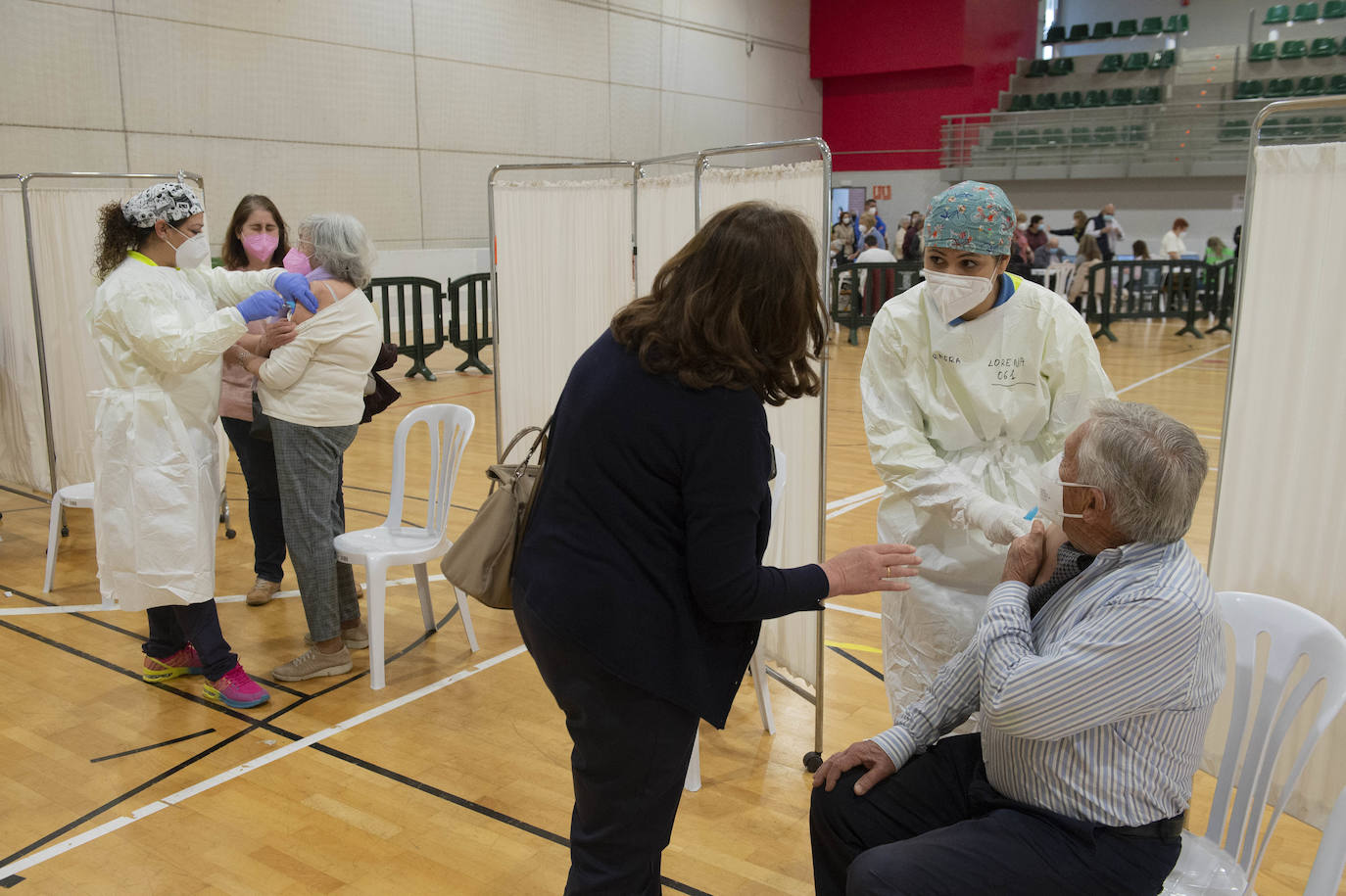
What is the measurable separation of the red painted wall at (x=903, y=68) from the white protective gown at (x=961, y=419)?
1771cm

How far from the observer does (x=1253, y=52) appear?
1855 centimetres

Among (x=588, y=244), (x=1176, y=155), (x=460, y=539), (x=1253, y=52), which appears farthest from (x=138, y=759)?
(x=1253, y=52)

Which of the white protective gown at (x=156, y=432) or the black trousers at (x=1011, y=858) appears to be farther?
the white protective gown at (x=156, y=432)

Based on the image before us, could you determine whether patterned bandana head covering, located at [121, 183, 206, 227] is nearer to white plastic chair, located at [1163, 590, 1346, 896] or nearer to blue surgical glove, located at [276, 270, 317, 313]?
blue surgical glove, located at [276, 270, 317, 313]

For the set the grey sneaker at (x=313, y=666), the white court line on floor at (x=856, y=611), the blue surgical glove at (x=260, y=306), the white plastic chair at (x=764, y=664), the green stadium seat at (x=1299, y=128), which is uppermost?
the green stadium seat at (x=1299, y=128)

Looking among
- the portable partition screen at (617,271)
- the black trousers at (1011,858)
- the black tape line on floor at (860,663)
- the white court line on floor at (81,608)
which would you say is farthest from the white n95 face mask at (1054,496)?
the white court line on floor at (81,608)

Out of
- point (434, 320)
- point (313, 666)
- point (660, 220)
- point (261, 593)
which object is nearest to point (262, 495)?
point (261, 593)

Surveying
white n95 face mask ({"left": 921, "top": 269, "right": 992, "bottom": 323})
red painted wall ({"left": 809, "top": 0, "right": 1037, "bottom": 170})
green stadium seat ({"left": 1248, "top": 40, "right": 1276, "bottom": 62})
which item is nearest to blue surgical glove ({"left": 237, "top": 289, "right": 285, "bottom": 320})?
white n95 face mask ({"left": 921, "top": 269, "right": 992, "bottom": 323})

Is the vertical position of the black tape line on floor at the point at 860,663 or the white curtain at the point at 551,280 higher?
the white curtain at the point at 551,280

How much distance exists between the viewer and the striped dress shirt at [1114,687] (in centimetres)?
156

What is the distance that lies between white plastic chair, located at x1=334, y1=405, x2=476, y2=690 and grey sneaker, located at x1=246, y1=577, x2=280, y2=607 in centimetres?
73

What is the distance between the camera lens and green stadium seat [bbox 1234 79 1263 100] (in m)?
17.3

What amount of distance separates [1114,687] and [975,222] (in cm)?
108

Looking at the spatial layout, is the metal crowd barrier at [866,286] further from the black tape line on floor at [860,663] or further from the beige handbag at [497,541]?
the beige handbag at [497,541]
